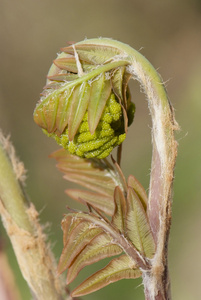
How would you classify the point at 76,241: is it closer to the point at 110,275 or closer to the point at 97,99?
the point at 110,275

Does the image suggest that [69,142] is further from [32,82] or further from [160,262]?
[32,82]

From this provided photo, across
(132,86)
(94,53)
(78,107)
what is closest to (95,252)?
(78,107)

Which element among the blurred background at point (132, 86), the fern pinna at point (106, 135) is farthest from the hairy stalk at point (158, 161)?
the blurred background at point (132, 86)

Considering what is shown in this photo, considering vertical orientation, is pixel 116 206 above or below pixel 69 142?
below

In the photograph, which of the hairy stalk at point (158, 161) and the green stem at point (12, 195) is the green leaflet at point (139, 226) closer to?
the hairy stalk at point (158, 161)

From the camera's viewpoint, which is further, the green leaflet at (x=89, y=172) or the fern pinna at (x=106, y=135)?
the green leaflet at (x=89, y=172)

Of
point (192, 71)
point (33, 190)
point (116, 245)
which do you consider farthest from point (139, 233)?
point (192, 71)

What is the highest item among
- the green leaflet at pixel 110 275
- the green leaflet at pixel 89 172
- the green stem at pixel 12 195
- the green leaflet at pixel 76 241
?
the green stem at pixel 12 195
